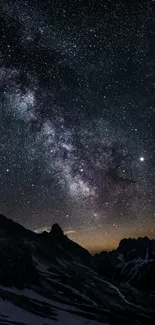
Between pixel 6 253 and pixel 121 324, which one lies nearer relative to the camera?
pixel 121 324

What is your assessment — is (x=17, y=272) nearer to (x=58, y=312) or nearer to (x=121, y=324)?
(x=58, y=312)

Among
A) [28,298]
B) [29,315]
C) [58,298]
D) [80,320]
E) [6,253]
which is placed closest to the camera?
[29,315]

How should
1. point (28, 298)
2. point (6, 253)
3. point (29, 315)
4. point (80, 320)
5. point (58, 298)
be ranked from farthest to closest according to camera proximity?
point (6, 253) → point (58, 298) → point (28, 298) → point (80, 320) → point (29, 315)

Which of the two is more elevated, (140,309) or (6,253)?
(6,253)

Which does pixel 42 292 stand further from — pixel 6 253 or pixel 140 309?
pixel 140 309

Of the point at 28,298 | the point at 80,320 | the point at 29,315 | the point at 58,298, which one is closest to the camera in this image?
the point at 29,315

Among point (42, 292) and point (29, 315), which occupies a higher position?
point (42, 292)

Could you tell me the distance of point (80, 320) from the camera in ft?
467

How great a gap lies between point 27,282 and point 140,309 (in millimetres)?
62696

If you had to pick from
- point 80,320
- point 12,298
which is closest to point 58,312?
point 80,320

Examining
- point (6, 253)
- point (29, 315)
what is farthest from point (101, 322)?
point (6, 253)

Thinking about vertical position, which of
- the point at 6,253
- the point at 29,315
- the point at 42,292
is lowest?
the point at 29,315

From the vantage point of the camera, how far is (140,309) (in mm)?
182375

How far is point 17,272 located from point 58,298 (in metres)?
24.8
